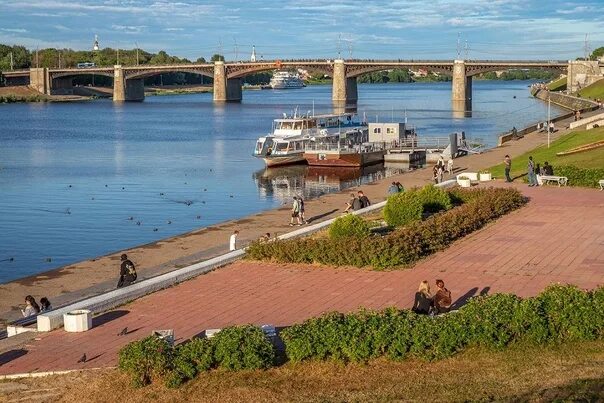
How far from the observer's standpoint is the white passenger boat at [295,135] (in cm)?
6234

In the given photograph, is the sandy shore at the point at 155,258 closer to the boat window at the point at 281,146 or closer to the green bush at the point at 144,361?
the green bush at the point at 144,361

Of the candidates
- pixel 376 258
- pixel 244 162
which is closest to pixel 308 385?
pixel 376 258

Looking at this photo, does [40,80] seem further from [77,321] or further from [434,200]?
[77,321]

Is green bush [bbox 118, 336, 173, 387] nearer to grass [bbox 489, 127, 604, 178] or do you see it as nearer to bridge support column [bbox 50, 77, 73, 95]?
grass [bbox 489, 127, 604, 178]

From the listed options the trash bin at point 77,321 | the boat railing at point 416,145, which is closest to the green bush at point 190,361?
the trash bin at point 77,321

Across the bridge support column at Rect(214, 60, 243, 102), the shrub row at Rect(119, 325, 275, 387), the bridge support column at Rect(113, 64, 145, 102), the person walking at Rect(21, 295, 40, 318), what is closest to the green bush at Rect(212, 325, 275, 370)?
the shrub row at Rect(119, 325, 275, 387)

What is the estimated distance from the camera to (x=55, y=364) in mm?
14039

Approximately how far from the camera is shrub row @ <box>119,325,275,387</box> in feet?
41.8

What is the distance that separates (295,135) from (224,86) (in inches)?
4013

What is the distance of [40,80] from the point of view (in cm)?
18300

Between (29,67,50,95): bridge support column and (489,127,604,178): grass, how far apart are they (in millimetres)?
145603

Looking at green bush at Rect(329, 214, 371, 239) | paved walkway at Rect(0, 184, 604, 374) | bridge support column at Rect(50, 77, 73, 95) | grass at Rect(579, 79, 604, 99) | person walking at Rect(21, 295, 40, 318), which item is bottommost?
person walking at Rect(21, 295, 40, 318)

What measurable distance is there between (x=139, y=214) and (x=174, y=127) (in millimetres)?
63659

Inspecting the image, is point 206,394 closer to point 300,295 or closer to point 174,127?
point 300,295
